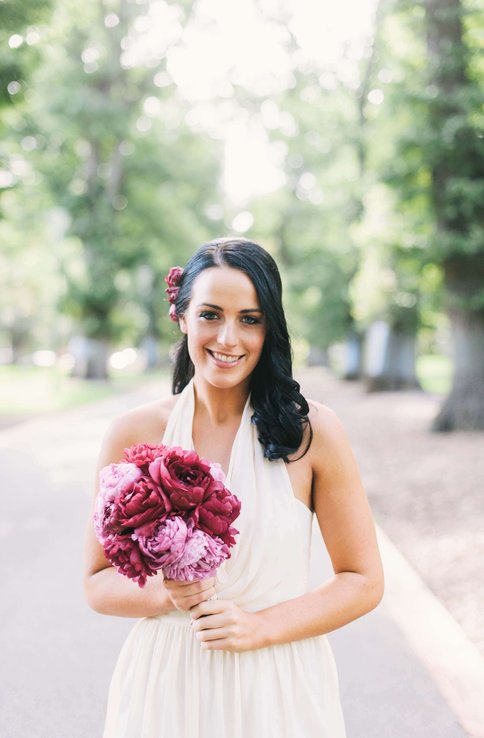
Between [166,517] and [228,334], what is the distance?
0.59 meters

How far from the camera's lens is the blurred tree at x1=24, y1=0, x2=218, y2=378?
2630 cm

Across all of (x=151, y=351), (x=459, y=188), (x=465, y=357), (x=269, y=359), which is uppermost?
(x=459, y=188)

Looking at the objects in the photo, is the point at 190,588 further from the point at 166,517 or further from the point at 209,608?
the point at 166,517

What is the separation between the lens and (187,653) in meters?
1.91

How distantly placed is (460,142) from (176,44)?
A: 19.5 meters

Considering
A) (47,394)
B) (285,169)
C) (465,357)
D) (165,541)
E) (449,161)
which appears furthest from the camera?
(285,169)

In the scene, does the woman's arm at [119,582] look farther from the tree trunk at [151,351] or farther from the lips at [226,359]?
the tree trunk at [151,351]

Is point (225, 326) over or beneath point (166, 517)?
over

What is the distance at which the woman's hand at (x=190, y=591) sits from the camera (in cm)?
168

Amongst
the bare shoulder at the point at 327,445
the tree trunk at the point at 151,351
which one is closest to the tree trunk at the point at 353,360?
the tree trunk at the point at 151,351

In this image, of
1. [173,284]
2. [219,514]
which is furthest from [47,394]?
[219,514]

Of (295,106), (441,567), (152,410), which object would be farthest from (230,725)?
(295,106)

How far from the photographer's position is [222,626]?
172 cm

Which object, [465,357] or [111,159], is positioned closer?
[465,357]
